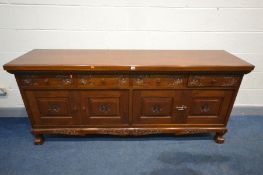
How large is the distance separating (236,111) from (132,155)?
1.33 m

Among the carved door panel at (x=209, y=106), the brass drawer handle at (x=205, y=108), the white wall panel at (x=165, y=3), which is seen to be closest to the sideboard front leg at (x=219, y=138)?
the carved door panel at (x=209, y=106)

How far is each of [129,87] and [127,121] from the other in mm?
331

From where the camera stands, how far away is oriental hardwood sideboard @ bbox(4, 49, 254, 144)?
1.42 m

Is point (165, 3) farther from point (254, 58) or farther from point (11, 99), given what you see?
point (11, 99)

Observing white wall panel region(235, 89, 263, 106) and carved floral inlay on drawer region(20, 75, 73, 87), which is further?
white wall panel region(235, 89, 263, 106)

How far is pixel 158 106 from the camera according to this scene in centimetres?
162

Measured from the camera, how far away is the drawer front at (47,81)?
4.76 ft

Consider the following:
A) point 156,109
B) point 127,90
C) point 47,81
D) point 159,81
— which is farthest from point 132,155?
point 47,81

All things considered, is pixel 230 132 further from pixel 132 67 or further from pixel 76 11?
pixel 76 11

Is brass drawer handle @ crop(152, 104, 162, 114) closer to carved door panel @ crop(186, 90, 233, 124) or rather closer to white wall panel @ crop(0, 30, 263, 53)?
carved door panel @ crop(186, 90, 233, 124)

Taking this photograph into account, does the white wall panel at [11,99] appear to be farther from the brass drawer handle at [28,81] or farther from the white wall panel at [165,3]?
the white wall panel at [165,3]

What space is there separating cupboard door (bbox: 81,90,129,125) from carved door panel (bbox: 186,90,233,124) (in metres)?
0.55

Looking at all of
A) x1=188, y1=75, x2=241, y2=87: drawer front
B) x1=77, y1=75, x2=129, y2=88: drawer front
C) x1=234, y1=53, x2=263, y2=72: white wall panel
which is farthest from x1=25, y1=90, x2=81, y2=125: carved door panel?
x1=234, y1=53, x2=263, y2=72: white wall panel

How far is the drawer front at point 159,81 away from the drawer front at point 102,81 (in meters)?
0.08
